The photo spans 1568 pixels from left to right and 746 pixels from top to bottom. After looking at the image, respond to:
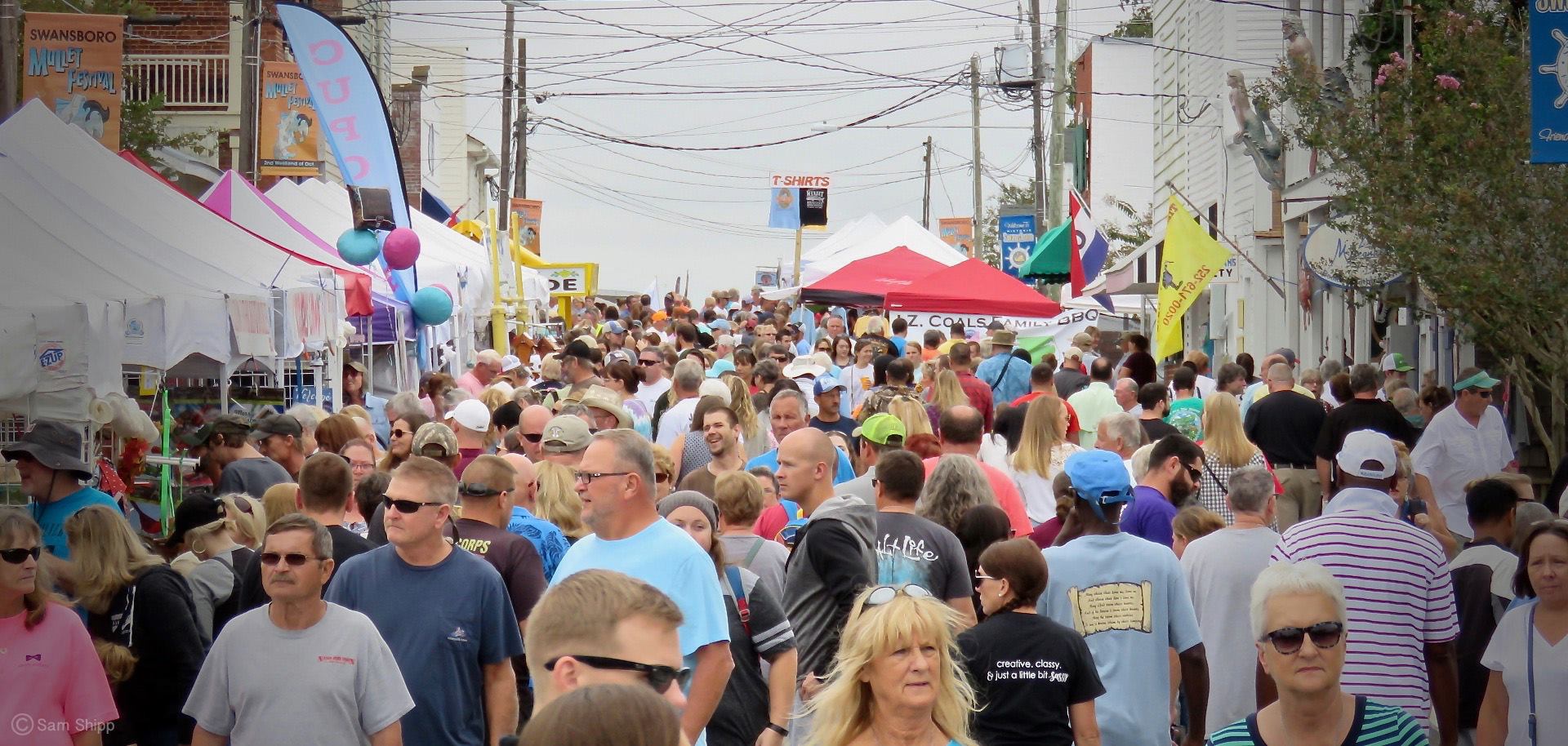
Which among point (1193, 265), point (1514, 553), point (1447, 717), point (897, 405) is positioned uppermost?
point (1193, 265)

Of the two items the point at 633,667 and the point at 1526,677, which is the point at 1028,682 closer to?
the point at 1526,677

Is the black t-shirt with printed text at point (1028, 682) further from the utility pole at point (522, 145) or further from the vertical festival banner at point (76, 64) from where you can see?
the utility pole at point (522, 145)

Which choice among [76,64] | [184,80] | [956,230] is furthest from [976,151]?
[76,64]

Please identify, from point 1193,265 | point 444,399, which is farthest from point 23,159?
point 1193,265

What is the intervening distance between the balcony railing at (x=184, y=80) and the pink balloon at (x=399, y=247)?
16.5 metres

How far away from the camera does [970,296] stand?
65.8 feet

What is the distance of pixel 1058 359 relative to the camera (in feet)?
81.5

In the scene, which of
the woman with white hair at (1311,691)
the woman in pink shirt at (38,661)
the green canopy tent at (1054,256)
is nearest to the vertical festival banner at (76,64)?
the woman in pink shirt at (38,661)

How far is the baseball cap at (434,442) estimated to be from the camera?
7961mm

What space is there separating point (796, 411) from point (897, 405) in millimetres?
798

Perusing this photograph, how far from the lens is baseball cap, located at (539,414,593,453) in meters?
7.27

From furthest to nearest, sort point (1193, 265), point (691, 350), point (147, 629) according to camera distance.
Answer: point (1193, 265) < point (691, 350) < point (147, 629)

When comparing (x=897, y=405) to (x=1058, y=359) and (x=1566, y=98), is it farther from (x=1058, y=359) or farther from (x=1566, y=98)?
(x=1058, y=359)

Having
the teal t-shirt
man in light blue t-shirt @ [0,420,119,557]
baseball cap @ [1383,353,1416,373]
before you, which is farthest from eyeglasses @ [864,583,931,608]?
baseball cap @ [1383,353,1416,373]
